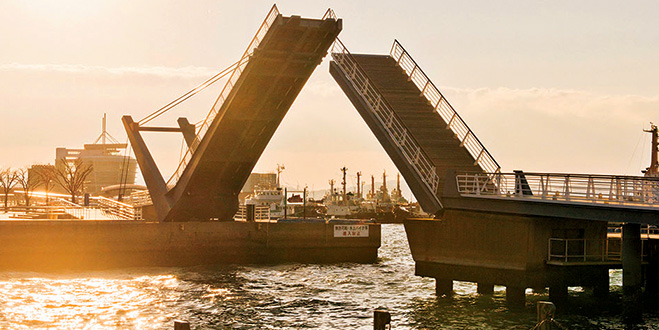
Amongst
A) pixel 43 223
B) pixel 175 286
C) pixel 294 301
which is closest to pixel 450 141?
pixel 294 301

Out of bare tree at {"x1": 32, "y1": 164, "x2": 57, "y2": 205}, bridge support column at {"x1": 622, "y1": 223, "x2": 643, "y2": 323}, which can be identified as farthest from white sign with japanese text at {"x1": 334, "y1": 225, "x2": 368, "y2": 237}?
bare tree at {"x1": 32, "y1": 164, "x2": 57, "y2": 205}

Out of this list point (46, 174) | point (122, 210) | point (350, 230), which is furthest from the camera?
point (46, 174)

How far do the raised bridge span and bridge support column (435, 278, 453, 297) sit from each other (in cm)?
331

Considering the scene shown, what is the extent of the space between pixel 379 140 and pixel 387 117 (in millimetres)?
1127

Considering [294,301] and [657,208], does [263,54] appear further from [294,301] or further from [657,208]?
[657,208]

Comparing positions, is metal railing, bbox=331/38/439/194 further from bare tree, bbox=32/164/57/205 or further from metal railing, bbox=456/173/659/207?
bare tree, bbox=32/164/57/205

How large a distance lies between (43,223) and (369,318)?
25.1 meters

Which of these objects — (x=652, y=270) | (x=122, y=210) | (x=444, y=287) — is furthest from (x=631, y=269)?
(x=122, y=210)

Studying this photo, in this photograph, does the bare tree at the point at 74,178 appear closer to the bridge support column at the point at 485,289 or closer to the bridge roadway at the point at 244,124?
the bridge roadway at the point at 244,124

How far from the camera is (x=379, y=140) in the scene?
34.5 metres

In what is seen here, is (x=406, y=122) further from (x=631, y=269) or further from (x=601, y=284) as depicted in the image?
(x=631, y=269)

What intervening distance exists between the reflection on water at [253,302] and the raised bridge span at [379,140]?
4.30m

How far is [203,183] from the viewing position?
152 ft

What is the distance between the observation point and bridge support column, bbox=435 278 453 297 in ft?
105
